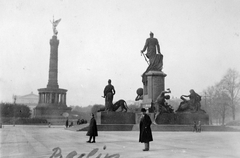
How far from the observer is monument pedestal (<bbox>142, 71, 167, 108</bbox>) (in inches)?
974

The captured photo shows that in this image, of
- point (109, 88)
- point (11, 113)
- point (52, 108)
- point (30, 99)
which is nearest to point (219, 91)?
point (109, 88)

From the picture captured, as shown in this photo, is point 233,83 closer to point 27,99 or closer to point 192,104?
point 192,104

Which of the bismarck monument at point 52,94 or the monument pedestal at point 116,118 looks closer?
the monument pedestal at point 116,118

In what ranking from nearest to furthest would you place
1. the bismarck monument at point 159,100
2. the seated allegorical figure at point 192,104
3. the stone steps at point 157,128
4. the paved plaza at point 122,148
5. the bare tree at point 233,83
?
the paved plaza at point 122,148 < the stone steps at point 157,128 < the bismarck monument at point 159,100 < the seated allegorical figure at point 192,104 < the bare tree at point 233,83

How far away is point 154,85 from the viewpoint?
24.9m

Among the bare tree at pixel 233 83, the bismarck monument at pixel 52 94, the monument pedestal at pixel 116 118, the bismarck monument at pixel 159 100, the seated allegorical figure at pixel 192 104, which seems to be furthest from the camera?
the bismarck monument at pixel 52 94

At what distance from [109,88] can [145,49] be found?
17.4ft

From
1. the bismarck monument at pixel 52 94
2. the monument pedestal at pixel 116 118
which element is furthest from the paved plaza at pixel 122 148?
the bismarck monument at pixel 52 94

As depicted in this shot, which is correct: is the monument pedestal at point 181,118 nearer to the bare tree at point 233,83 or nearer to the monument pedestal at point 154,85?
the monument pedestal at point 154,85

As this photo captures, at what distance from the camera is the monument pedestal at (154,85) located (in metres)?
24.8

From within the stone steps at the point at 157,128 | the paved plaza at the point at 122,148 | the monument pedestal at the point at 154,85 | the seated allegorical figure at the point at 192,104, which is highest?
the monument pedestal at the point at 154,85

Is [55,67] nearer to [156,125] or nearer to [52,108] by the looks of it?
[52,108]

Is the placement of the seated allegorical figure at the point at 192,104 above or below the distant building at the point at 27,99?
below

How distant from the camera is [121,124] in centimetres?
2391
